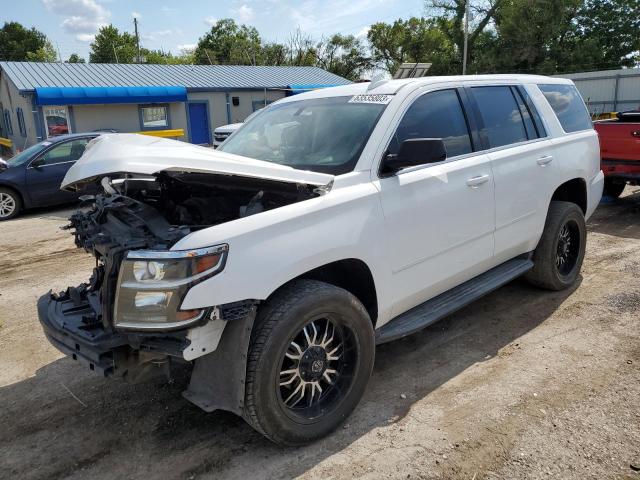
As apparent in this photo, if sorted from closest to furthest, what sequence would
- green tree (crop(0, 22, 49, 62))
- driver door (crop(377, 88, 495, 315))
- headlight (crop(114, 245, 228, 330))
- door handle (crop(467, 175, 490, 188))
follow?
headlight (crop(114, 245, 228, 330)) < driver door (crop(377, 88, 495, 315)) < door handle (crop(467, 175, 490, 188)) < green tree (crop(0, 22, 49, 62))

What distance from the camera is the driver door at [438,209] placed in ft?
10.8

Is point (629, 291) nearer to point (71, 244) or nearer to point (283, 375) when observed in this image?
point (283, 375)

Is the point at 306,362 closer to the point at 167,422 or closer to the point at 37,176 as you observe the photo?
the point at 167,422

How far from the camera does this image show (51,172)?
10555 millimetres

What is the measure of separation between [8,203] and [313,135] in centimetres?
891

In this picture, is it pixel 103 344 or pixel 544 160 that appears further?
pixel 544 160

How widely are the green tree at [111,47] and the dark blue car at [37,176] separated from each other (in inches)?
2328

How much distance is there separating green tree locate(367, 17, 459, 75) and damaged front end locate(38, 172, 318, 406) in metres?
45.1

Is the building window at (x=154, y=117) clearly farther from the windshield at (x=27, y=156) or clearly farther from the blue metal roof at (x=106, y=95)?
the windshield at (x=27, y=156)

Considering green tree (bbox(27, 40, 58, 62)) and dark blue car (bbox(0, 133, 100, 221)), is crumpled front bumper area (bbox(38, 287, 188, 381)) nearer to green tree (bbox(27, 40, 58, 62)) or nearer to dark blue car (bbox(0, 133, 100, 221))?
dark blue car (bbox(0, 133, 100, 221))

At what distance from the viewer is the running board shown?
3.40 m

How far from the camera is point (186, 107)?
24.5 m

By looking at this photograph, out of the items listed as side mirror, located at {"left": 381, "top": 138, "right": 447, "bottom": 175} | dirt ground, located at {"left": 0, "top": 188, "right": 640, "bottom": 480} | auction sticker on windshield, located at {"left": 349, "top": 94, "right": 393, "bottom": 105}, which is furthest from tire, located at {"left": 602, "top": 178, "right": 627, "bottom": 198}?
side mirror, located at {"left": 381, "top": 138, "right": 447, "bottom": 175}

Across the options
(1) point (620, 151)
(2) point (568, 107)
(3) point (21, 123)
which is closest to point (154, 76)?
(3) point (21, 123)
